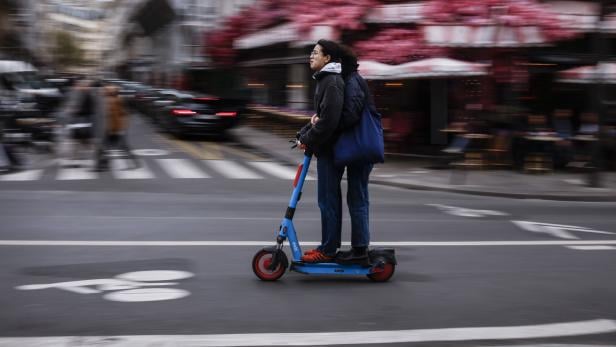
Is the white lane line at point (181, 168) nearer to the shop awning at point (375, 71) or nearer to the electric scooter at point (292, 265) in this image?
the shop awning at point (375, 71)

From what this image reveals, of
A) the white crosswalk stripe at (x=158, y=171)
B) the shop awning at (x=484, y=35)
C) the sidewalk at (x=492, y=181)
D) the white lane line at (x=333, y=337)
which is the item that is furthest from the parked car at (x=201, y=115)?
the white lane line at (x=333, y=337)

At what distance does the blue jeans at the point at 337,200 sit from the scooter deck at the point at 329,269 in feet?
0.38

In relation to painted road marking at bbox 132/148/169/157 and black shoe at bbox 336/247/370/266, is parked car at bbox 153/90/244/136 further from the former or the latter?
black shoe at bbox 336/247/370/266

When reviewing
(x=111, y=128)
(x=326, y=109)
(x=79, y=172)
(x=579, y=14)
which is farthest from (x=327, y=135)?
(x=579, y=14)

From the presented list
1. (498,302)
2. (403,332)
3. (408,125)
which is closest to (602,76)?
(408,125)

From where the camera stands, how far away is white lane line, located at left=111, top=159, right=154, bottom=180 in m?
15.1

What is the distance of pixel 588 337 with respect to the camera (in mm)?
4863

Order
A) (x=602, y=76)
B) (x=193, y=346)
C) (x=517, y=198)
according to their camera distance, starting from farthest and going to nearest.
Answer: (x=602, y=76) → (x=517, y=198) → (x=193, y=346)

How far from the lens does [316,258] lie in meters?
6.18

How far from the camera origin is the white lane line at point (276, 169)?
16219 millimetres

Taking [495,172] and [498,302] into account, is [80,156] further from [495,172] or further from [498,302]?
[498,302]

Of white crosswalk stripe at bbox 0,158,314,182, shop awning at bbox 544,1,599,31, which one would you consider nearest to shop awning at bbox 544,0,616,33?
shop awning at bbox 544,1,599,31

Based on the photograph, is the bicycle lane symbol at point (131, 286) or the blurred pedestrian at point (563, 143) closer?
the bicycle lane symbol at point (131, 286)

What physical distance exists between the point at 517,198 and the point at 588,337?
9.18 m
